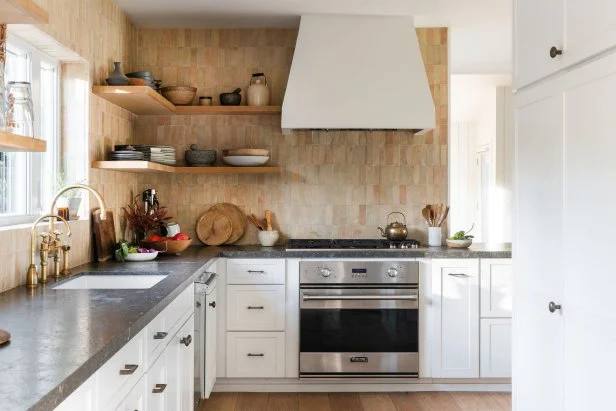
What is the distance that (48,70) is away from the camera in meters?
3.36

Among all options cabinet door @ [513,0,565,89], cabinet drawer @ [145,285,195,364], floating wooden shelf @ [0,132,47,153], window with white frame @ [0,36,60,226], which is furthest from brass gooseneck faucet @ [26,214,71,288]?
cabinet door @ [513,0,565,89]

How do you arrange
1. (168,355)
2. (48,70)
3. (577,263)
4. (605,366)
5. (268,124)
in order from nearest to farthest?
(605,366)
(577,263)
(168,355)
(48,70)
(268,124)

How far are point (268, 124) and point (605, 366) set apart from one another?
3206 millimetres

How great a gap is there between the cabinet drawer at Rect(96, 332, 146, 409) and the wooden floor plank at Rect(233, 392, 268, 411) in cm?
184

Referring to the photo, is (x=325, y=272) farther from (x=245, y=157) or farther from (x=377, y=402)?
(x=245, y=157)

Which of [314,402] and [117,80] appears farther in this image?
[314,402]

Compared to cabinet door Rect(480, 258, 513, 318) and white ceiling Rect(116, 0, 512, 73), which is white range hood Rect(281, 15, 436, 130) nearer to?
white ceiling Rect(116, 0, 512, 73)

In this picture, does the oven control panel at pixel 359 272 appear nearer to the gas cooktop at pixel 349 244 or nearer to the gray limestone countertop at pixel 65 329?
the gas cooktop at pixel 349 244

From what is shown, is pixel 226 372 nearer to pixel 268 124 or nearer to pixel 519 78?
pixel 268 124

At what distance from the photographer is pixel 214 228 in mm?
4617

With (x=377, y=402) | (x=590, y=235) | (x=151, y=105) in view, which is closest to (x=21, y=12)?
(x=590, y=235)

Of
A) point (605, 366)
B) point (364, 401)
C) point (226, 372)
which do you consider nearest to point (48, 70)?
point (226, 372)

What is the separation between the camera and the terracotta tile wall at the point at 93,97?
2699mm

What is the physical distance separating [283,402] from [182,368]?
4.11ft
